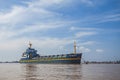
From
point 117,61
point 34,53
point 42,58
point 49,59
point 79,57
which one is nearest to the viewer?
point 79,57

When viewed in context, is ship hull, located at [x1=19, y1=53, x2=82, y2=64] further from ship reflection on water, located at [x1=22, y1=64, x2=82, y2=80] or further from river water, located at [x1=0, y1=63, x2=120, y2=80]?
ship reflection on water, located at [x1=22, y1=64, x2=82, y2=80]

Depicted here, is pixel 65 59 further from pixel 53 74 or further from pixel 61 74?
pixel 61 74

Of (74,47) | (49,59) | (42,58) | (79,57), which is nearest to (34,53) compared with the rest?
(42,58)

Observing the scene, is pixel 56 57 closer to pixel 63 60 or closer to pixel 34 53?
pixel 63 60

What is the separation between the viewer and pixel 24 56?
137 metres

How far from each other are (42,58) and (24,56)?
26.1 meters

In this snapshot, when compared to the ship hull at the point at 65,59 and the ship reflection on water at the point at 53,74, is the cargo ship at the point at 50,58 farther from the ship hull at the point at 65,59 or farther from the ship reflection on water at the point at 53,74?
the ship reflection on water at the point at 53,74

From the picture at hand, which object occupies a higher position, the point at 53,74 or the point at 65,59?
the point at 65,59

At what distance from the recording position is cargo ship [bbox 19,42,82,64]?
301ft

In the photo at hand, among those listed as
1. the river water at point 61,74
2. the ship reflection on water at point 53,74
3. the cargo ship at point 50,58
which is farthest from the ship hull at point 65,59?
the ship reflection on water at point 53,74

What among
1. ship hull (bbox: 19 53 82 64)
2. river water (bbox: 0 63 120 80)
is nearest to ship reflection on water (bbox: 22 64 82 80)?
river water (bbox: 0 63 120 80)

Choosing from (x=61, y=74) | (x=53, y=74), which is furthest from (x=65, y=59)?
(x=61, y=74)

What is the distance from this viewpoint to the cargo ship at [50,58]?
91.8 metres

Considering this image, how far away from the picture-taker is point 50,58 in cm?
10725
